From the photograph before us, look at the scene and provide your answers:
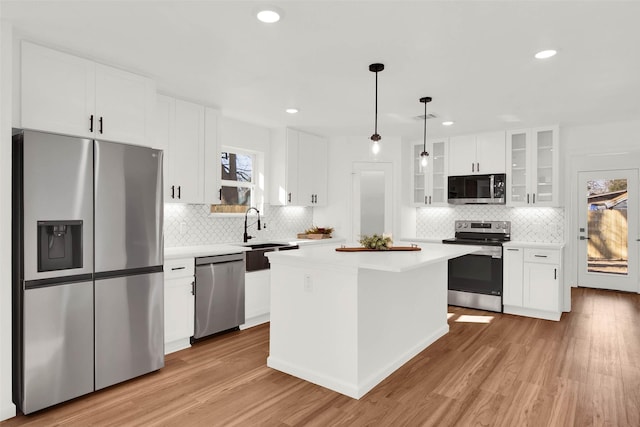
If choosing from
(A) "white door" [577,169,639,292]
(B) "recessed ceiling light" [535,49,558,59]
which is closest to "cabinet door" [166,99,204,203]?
(B) "recessed ceiling light" [535,49,558,59]

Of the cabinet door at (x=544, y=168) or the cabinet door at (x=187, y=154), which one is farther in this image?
the cabinet door at (x=544, y=168)

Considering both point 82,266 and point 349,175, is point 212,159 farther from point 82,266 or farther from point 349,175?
point 349,175

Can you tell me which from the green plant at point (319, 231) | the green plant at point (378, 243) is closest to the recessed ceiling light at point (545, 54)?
the green plant at point (378, 243)

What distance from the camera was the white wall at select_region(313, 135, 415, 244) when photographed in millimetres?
6027

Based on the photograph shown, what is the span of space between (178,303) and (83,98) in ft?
6.50

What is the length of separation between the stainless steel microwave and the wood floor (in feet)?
6.91

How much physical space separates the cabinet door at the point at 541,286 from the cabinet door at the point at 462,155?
164cm

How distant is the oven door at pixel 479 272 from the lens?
5.20 m

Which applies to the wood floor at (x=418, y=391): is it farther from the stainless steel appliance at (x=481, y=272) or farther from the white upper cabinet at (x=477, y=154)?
the white upper cabinet at (x=477, y=154)

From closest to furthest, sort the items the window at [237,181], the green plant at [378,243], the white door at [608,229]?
the green plant at [378,243]
the window at [237,181]
the white door at [608,229]

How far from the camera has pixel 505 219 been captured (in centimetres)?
581

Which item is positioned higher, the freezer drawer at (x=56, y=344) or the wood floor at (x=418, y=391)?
the freezer drawer at (x=56, y=344)

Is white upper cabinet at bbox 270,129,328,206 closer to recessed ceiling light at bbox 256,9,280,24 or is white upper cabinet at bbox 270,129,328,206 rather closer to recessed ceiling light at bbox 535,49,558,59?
recessed ceiling light at bbox 256,9,280,24

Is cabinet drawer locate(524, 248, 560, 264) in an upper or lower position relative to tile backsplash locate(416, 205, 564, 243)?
lower
